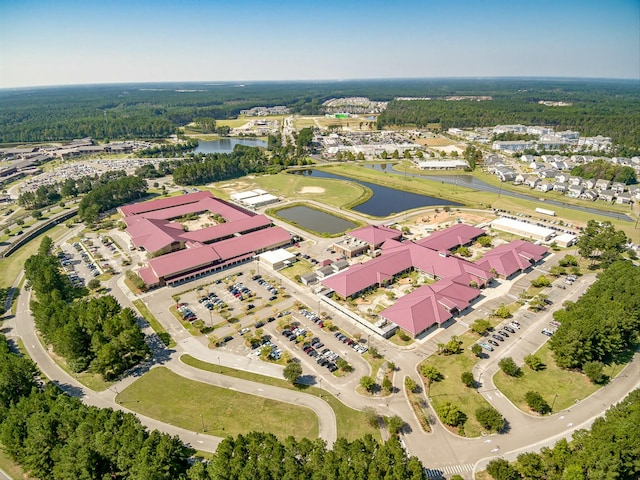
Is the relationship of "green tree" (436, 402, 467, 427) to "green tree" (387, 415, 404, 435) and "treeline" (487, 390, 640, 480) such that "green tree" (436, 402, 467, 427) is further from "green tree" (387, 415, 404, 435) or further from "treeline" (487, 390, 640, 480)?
"treeline" (487, 390, 640, 480)

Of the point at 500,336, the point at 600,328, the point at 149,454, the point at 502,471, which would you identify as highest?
the point at 149,454

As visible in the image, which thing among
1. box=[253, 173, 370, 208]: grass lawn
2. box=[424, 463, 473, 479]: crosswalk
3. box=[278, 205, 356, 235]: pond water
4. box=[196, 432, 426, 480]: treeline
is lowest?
box=[424, 463, 473, 479]: crosswalk

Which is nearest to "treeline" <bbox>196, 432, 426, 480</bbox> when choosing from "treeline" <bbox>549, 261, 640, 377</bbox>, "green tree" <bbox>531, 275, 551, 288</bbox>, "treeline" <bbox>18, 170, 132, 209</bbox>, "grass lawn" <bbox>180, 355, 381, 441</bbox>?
"grass lawn" <bbox>180, 355, 381, 441</bbox>

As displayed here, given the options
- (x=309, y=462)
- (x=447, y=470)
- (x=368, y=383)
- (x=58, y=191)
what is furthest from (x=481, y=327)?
(x=58, y=191)

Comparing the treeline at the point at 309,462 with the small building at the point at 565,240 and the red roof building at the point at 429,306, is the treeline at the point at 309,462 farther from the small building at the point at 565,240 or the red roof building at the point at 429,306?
the small building at the point at 565,240

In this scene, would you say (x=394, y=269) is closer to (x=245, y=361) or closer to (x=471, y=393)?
(x=471, y=393)

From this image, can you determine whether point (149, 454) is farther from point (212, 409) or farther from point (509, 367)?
point (509, 367)

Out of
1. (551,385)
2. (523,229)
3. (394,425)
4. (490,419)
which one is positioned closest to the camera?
(394,425)

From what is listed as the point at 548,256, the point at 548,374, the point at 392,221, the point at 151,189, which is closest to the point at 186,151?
the point at 151,189
